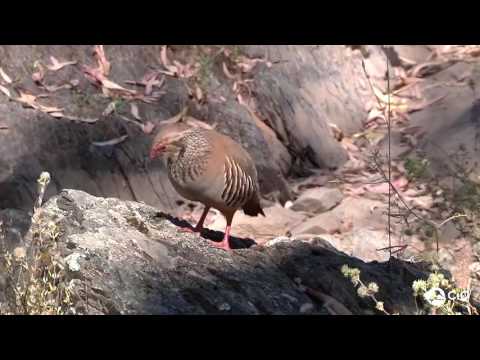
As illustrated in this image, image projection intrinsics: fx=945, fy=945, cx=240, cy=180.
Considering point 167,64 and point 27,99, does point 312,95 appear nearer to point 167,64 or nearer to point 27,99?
point 167,64

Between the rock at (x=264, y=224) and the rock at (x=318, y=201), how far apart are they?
14 centimetres

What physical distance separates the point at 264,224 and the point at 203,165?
3.07 metres

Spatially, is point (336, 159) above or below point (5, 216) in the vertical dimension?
below

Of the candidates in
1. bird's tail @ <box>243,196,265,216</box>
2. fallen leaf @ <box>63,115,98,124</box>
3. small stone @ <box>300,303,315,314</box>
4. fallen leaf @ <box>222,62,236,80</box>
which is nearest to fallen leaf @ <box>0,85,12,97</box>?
fallen leaf @ <box>63,115,98,124</box>

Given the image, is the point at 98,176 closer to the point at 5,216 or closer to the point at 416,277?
the point at 5,216

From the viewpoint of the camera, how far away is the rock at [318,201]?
28.8 feet

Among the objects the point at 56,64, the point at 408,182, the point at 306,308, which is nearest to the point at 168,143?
the point at 306,308

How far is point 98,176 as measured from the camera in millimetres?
7820

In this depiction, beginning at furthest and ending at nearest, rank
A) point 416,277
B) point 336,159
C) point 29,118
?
1. point 336,159
2. point 29,118
3. point 416,277

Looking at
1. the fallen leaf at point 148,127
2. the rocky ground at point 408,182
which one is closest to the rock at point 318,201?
the rocky ground at point 408,182

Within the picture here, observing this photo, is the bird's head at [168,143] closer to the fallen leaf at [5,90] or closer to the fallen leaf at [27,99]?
the fallen leaf at [27,99]

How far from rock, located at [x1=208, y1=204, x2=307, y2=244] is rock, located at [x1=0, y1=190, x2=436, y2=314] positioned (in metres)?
2.79

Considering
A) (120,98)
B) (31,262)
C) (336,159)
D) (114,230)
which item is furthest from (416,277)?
(336,159)

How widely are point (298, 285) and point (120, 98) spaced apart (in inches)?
173
